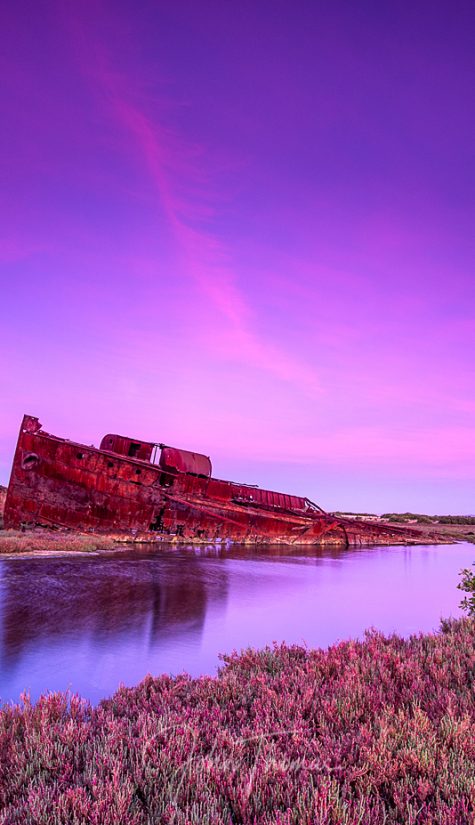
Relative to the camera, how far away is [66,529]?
26047mm

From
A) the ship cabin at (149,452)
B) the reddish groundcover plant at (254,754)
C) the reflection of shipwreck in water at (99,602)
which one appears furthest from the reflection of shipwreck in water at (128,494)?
the reddish groundcover plant at (254,754)

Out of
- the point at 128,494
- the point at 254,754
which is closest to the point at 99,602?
the point at 254,754

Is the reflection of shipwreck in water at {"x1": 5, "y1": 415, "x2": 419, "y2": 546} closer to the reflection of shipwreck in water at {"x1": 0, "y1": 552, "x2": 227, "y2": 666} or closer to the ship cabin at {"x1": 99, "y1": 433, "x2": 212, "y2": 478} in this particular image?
the ship cabin at {"x1": 99, "y1": 433, "x2": 212, "y2": 478}

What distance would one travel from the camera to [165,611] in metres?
11.3

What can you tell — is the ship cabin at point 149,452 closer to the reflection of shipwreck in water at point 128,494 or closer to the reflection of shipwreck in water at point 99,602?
the reflection of shipwreck in water at point 128,494

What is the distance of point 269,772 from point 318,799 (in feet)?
1.55

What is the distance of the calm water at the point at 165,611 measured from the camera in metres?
7.41

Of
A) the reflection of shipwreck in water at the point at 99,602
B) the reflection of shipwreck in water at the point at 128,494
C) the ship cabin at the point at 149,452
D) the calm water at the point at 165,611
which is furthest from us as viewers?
the ship cabin at the point at 149,452

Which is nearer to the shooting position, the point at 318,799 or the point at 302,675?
the point at 318,799

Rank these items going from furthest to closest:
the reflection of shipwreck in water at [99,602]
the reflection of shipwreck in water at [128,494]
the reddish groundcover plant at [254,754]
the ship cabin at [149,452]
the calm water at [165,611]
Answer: the ship cabin at [149,452] < the reflection of shipwreck in water at [128,494] < the reflection of shipwreck in water at [99,602] < the calm water at [165,611] < the reddish groundcover plant at [254,754]

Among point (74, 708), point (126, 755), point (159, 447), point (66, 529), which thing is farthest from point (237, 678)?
point (159, 447)

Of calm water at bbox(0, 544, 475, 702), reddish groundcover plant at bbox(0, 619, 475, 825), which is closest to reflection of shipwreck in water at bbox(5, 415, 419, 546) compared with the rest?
calm water at bbox(0, 544, 475, 702)

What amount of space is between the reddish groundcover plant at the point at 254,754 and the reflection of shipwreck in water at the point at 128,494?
2198cm

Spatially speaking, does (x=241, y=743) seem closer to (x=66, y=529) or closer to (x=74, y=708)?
(x=74, y=708)
